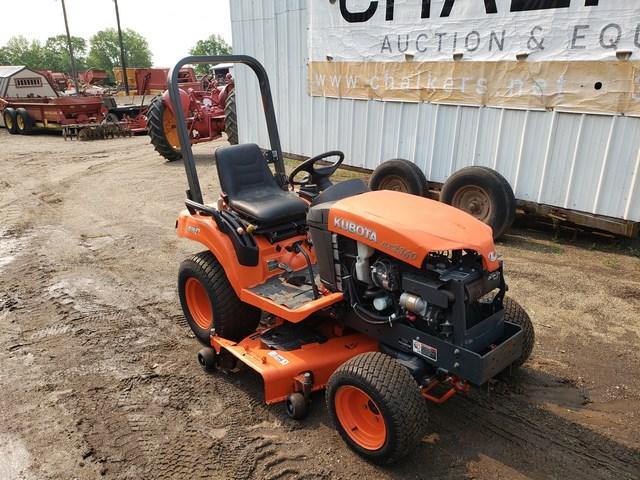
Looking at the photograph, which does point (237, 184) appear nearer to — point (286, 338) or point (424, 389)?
point (286, 338)

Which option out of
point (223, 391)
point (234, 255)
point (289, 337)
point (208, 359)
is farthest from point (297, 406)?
point (234, 255)

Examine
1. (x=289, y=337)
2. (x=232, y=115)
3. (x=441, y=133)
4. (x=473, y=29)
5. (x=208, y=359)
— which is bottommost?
(x=208, y=359)

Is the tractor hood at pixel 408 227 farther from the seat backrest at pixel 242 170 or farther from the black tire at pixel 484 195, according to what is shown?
the black tire at pixel 484 195

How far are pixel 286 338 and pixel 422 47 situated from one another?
4.71 metres

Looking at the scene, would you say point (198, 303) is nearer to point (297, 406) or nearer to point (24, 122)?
point (297, 406)

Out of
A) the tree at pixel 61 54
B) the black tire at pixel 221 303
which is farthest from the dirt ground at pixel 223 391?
the tree at pixel 61 54

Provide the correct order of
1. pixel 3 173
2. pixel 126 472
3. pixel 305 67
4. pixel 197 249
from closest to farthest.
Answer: pixel 126 472 → pixel 197 249 → pixel 305 67 → pixel 3 173

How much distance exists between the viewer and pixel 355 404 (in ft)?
9.04

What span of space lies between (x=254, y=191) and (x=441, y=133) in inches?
140

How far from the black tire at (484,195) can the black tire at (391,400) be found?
11.6 feet

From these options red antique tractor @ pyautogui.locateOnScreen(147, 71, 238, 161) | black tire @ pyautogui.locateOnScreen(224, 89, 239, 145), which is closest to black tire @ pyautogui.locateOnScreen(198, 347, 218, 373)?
red antique tractor @ pyautogui.locateOnScreen(147, 71, 238, 161)

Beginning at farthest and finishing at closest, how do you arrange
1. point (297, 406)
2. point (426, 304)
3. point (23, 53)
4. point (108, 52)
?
point (108, 52) < point (23, 53) < point (297, 406) < point (426, 304)

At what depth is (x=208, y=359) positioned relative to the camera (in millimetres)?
3451

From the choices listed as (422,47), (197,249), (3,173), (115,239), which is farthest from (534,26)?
(3,173)
